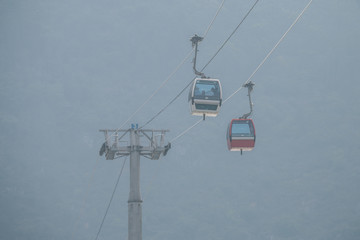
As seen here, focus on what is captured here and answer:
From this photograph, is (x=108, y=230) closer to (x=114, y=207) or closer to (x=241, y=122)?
(x=114, y=207)

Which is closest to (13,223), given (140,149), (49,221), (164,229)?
(49,221)

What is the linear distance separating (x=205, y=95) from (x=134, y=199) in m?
5.26

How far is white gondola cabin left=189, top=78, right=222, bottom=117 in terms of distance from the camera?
2477 centimetres

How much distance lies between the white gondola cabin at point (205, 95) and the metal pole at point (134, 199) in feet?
12.9

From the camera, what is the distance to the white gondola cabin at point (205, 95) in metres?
24.8

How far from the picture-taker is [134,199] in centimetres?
2708

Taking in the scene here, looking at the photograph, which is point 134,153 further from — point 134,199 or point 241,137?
point 241,137

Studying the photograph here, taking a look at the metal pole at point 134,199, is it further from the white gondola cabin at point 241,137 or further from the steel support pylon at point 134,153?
the white gondola cabin at point 241,137

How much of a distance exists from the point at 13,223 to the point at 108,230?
1083 inches

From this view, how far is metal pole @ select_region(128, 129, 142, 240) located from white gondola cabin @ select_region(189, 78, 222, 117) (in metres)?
3.94

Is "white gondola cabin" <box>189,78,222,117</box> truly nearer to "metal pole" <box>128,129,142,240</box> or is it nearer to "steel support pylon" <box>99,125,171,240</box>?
"steel support pylon" <box>99,125,171,240</box>

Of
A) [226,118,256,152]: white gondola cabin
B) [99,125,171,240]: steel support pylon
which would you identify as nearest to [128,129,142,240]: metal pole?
[99,125,171,240]: steel support pylon

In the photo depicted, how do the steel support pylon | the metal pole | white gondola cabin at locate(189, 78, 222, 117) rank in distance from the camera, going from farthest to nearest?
the steel support pylon < the metal pole < white gondola cabin at locate(189, 78, 222, 117)

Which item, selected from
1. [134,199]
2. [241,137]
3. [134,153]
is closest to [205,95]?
[241,137]
